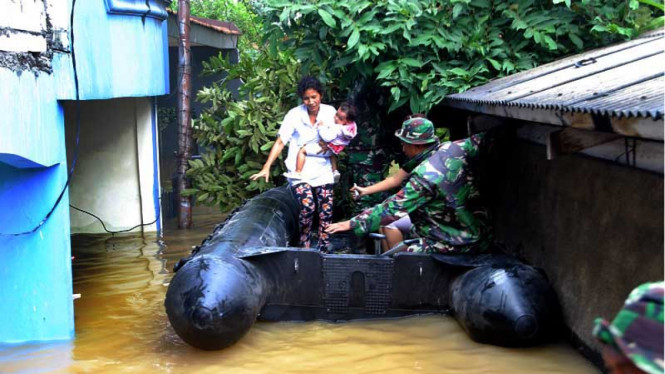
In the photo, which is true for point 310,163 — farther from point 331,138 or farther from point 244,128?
point 244,128

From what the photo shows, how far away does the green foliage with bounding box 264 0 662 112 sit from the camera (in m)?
6.82

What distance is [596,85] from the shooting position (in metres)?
4.57

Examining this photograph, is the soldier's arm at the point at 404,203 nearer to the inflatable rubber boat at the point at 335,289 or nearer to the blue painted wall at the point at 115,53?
the inflatable rubber boat at the point at 335,289

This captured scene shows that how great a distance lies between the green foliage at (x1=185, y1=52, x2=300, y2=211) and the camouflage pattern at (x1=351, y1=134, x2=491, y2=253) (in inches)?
125

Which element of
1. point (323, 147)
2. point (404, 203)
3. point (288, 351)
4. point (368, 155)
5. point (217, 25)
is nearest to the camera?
point (288, 351)

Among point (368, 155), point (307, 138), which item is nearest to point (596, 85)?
point (307, 138)

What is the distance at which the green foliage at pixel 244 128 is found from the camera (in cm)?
887

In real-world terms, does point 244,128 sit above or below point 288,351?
above

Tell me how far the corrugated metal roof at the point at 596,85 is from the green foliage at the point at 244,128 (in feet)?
8.98

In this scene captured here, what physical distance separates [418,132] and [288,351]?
193cm

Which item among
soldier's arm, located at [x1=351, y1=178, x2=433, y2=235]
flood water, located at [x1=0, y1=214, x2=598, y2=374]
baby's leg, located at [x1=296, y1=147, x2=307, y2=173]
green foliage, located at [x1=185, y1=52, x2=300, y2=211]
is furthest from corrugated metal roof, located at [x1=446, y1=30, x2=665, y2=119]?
green foliage, located at [x1=185, y1=52, x2=300, y2=211]

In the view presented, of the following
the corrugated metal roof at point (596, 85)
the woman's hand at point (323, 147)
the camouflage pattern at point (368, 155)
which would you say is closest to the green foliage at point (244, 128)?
the camouflage pattern at point (368, 155)

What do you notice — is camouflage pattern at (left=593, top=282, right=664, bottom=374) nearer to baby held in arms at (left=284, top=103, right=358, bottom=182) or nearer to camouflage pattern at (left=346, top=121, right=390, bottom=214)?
baby held in arms at (left=284, top=103, right=358, bottom=182)

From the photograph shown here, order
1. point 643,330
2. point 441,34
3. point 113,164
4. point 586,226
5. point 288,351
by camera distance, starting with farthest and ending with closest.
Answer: point 113,164, point 441,34, point 288,351, point 586,226, point 643,330
